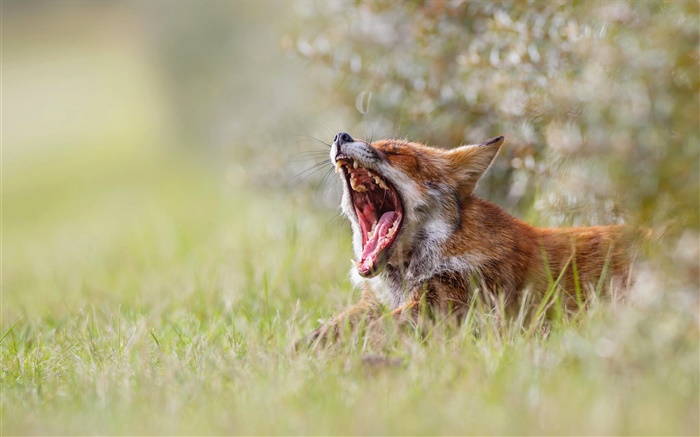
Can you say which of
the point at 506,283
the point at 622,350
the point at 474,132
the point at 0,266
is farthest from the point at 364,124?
the point at 622,350

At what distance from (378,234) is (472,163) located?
613mm

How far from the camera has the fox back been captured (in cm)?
425

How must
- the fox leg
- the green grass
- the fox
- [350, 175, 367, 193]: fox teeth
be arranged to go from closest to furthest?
the green grass → the fox leg → the fox → [350, 175, 367, 193]: fox teeth

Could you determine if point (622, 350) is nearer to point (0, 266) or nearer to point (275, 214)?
point (275, 214)

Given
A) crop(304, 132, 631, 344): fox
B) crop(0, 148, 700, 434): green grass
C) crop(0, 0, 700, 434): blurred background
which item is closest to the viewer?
crop(0, 148, 700, 434): green grass

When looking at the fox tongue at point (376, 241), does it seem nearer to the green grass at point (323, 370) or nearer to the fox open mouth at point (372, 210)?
the fox open mouth at point (372, 210)

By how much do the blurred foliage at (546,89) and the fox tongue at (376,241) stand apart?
0.89 meters

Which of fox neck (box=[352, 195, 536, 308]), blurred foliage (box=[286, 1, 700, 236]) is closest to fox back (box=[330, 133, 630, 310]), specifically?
fox neck (box=[352, 195, 536, 308])

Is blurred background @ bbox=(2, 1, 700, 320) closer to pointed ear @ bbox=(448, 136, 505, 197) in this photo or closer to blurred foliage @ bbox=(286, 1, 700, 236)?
blurred foliage @ bbox=(286, 1, 700, 236)

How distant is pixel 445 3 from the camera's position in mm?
6398

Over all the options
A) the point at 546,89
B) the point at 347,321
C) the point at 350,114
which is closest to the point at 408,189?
the point at 347,321

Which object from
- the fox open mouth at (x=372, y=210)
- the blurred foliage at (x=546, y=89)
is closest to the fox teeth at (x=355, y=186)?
the fox open mouth at (x=372, y=210)

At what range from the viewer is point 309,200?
825 centimetres

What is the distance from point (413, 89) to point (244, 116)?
6.34 metres
